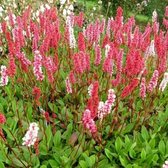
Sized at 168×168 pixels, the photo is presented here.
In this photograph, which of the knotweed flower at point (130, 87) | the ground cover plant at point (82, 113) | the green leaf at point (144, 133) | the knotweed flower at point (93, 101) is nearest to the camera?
the knotweed flower at point (93, 101)

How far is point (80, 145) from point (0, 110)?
2.98 ft

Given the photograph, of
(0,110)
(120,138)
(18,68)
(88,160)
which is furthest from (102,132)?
(18,68)

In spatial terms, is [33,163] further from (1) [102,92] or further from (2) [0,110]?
(1) [102,92]

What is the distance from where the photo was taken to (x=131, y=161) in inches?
126

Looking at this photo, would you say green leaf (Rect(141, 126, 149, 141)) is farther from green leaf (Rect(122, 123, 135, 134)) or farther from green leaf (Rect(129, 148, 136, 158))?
green leaf (Rect(129, 148, 136, 158))

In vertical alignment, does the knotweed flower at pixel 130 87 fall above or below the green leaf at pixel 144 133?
above

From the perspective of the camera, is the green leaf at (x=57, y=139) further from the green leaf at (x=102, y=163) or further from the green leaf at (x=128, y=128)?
the green leaf at (x=128, y=128)

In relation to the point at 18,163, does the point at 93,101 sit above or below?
above

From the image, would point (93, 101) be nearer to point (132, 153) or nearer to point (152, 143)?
point (132, 153)

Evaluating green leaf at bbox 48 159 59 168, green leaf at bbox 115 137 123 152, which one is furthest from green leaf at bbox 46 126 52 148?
green leaf at bbox 115 137 123 152

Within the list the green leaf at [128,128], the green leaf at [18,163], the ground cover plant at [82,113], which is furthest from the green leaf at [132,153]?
the green leaf at [18,163]

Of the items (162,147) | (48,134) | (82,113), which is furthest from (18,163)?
(162,147)

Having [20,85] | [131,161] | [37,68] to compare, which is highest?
[37,68]

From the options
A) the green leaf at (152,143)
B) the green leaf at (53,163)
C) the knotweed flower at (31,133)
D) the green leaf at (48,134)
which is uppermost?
the knotweed flower at (31,133)
